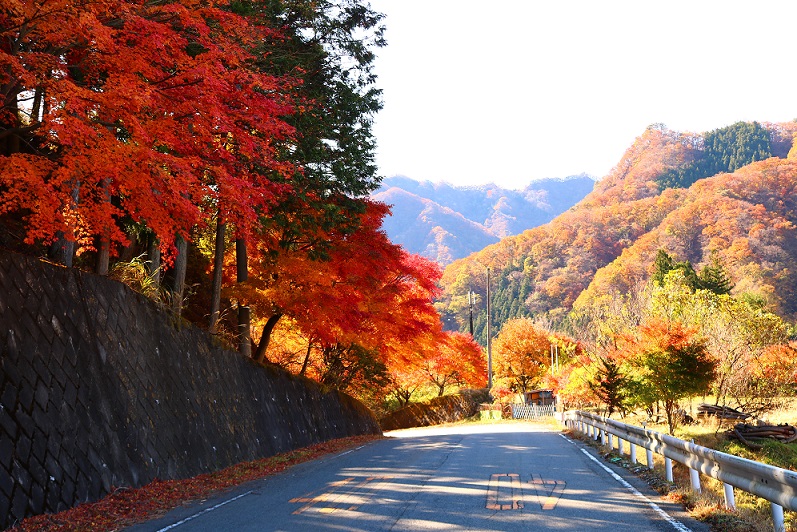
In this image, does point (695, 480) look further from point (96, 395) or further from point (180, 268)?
point (180, 268)

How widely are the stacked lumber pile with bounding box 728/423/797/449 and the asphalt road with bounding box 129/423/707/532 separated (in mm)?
9678

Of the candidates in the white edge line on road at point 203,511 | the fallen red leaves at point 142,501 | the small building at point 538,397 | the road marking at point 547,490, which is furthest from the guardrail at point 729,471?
the small building at point 538,397

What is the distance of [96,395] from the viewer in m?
10.3

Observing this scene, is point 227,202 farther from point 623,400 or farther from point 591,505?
point 623,400

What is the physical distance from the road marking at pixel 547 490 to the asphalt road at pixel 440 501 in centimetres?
1

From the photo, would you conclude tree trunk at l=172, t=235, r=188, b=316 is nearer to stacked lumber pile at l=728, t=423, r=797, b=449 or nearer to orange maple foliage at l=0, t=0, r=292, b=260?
orange maple foliage at l=0, t=0, r=292, b=260

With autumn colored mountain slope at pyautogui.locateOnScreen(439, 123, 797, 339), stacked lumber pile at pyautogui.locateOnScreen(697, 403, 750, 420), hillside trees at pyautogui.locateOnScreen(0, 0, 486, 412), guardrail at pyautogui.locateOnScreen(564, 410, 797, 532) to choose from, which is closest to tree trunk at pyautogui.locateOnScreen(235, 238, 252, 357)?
hillside trees at pyautogui.locateOnScreen(0, 0, 486, 412)

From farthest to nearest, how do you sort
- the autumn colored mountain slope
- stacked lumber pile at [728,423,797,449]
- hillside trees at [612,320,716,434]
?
the autumn colored mountain slope
hillside trees at [612,320,716,434]
stacked lumber pile at [728,423,797,449]

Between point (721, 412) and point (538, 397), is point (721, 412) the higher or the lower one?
the higher one

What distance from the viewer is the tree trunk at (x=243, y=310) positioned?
64.1 feet

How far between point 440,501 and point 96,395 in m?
5.31

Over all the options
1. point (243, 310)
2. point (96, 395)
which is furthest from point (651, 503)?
point (243, 310)

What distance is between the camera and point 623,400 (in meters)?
27.0

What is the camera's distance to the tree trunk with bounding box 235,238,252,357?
19.5m
